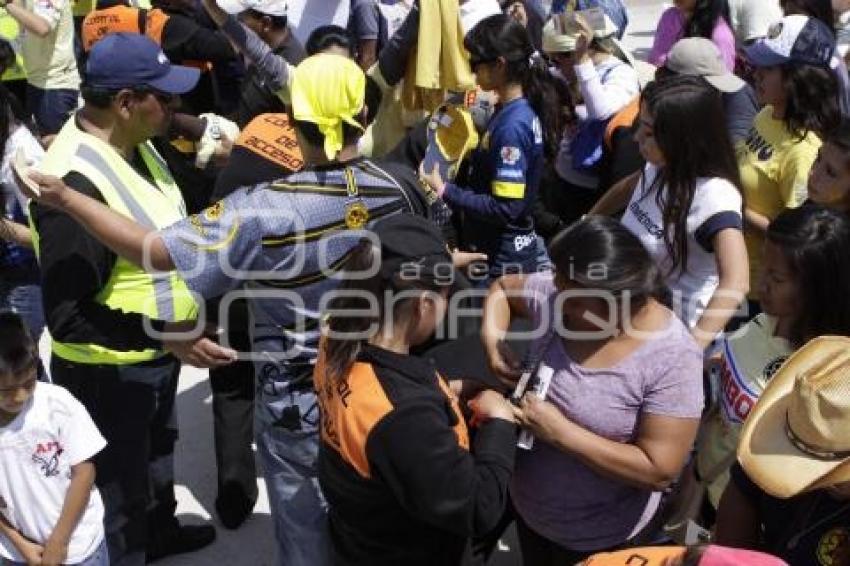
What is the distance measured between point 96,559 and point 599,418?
161cm

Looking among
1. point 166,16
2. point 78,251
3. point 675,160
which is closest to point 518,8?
point 166,16

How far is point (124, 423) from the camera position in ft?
10.0

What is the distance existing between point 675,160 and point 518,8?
349 centimetres

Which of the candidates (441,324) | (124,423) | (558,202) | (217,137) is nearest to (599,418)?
(441,324)

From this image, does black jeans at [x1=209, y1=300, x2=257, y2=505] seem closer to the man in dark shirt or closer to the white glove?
the white glove

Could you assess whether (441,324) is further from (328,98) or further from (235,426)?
(235,426)

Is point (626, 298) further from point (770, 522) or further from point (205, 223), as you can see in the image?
point (205, 223)

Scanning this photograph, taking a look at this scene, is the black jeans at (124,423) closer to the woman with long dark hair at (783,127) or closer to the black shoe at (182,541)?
the black shoe at (182,541)

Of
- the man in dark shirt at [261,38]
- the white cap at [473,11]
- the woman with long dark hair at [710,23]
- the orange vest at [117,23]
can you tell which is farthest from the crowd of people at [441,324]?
the woman with long dark hair at [710,23]

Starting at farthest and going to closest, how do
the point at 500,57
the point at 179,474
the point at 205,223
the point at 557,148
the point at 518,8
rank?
the point at 518,8 → the point at 557,148 → the point at 179,474 → the point at 500,57 → the point at 205,223

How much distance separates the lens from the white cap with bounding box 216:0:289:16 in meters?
4.55

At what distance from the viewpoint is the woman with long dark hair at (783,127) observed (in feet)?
11.2

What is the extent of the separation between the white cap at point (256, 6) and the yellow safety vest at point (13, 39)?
91.2 inches

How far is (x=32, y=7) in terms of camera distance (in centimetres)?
617
